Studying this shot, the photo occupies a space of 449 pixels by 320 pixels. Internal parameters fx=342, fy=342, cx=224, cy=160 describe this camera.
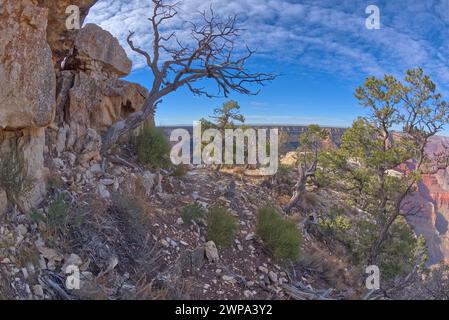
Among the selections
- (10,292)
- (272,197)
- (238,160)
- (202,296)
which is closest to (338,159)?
(272,197)

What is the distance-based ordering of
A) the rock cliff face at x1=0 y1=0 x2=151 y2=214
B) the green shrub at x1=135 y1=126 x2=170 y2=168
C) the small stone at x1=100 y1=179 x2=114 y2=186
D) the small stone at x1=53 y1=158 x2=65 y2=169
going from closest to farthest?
1. the rock cliff face at x1=0 y1=0 x2=151 y2=214
2. the small stone at x1=53 y1=158 x2=65 y2=169
3. the small stone at x1=100 y1=179 x2=114 y2=186
4. the green shrub at x1=135 y1=126 x2=170 y2=168

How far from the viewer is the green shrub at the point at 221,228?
16.7 ft

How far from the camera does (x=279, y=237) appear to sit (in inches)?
218

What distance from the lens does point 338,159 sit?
28.0 feet

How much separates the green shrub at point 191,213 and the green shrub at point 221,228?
16cm

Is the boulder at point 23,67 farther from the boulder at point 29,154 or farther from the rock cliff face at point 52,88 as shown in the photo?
the boulder at point 29,154

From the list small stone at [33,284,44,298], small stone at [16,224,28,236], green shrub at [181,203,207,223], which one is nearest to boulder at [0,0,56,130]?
small stone at [16,224,28,236]

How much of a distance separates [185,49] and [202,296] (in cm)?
458

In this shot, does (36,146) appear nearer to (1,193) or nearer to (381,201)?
(1,193)

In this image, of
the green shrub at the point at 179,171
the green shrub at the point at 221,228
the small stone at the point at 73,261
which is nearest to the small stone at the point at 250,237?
the green shrub at the point at 221,228

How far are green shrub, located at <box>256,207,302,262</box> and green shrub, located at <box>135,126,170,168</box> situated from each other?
239 centimetres

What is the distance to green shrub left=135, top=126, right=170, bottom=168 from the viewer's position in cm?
671

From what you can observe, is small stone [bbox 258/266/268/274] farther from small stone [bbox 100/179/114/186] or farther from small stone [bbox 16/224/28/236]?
small stone [bbox 16/224/28/236]

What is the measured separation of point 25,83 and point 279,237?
4099 mm
